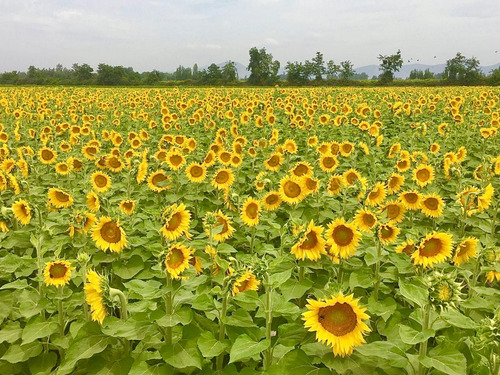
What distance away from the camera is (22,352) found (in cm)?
281

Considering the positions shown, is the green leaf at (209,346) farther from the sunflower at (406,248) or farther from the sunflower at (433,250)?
the sunflower at (406,248)

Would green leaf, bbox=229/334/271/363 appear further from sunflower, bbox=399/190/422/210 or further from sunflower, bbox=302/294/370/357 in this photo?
sunflower, bbox=399/190/422/210

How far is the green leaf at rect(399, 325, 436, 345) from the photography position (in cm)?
187

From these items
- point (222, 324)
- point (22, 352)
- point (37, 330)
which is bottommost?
point (22, 352)

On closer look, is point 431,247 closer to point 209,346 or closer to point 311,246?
point 311,246

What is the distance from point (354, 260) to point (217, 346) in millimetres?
1472

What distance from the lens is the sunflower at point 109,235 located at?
3447 mm

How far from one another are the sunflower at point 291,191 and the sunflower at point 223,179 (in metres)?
1.09

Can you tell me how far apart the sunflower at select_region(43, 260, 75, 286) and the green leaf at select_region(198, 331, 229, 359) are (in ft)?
3.93

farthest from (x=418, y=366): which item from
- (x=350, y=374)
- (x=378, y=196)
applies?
(x=378, y=196)

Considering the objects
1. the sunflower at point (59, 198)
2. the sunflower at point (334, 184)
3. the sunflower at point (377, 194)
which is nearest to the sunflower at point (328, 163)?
the sunflower at point (334, 184)

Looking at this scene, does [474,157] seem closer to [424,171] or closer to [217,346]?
[424,171]

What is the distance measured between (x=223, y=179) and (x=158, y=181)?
101cm

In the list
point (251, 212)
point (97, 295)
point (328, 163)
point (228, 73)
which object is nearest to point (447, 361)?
point (97, 295)
